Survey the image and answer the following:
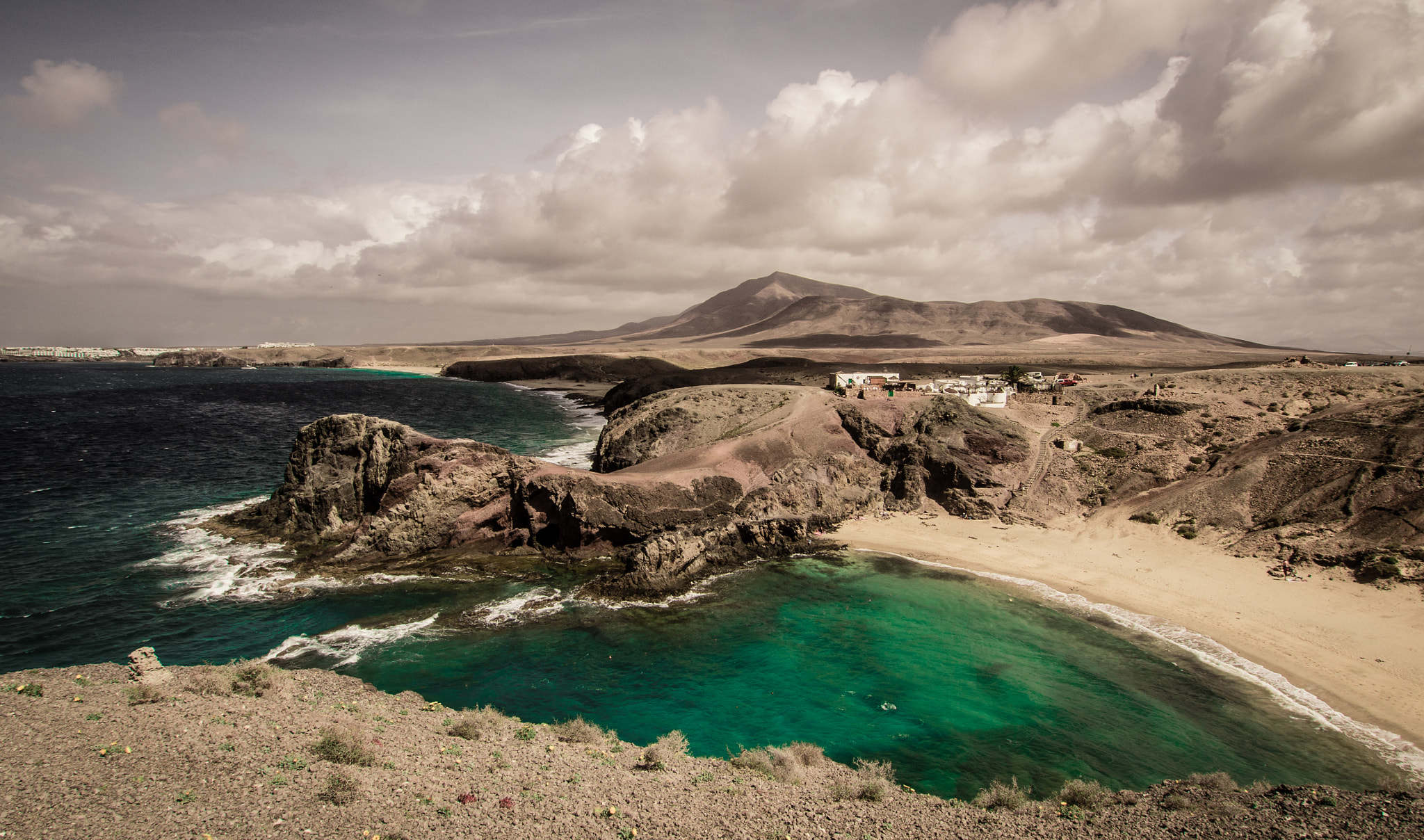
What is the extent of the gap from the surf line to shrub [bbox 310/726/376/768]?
27056 millimetres

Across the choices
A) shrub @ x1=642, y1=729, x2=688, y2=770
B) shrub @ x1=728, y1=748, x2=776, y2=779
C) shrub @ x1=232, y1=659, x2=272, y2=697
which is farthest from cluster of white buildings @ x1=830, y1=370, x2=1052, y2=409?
shrub @ x1=232, y1=659, x2=272, y2=697

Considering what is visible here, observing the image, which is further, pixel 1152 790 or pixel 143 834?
pixel 1152 790

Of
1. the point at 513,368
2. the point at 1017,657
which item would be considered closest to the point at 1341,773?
the point at 1017,657

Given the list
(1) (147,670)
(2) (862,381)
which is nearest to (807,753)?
(1) (147,670)

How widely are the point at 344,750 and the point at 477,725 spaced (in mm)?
3435

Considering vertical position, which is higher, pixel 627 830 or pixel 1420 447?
pixel 1420 447

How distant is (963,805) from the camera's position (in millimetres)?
13500

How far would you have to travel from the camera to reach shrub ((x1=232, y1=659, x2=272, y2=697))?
15695mm

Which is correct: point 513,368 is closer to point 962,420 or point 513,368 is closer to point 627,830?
point 962,420

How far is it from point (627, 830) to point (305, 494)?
30551 mm

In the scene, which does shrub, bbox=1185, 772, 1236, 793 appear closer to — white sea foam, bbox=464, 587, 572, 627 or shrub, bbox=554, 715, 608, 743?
shrub, bbox=554, 715, 608, 743

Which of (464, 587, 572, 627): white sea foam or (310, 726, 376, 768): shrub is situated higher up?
(310, 726, 376, 768): shrub

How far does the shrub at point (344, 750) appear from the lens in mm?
12438

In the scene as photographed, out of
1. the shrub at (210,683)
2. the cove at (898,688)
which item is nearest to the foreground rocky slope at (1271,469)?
the cove at (898,688)
